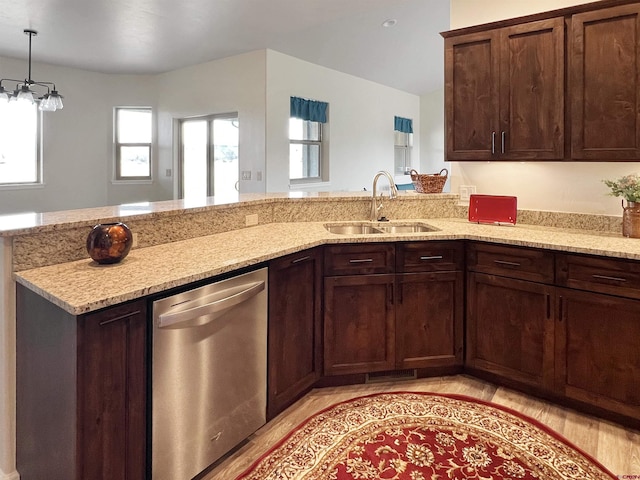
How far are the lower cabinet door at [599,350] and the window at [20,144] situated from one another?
647 centimetres

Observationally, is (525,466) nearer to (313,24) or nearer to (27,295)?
(27,295)

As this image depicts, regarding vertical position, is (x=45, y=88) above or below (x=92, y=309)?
above

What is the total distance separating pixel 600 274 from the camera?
7.50 feet

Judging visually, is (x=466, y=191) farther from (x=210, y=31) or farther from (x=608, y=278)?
(x=210, y=31)

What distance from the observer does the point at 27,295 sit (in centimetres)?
168

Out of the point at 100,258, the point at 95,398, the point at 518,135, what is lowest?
the point at 95,398

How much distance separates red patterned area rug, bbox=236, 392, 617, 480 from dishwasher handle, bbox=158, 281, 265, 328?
0.70 meters

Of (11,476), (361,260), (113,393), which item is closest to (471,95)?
(361,260)

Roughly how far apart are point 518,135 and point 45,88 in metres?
6.10

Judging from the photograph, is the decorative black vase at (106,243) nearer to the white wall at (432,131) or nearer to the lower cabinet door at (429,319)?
the lower cabinet door at (429,319)

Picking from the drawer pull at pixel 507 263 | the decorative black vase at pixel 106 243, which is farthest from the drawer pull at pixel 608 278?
the decorative black vase at pixel 106 243

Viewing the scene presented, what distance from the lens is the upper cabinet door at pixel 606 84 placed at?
2.45 metres

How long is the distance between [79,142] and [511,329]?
20.6 feet

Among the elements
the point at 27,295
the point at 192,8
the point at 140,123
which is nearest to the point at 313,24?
the point at 192,8
